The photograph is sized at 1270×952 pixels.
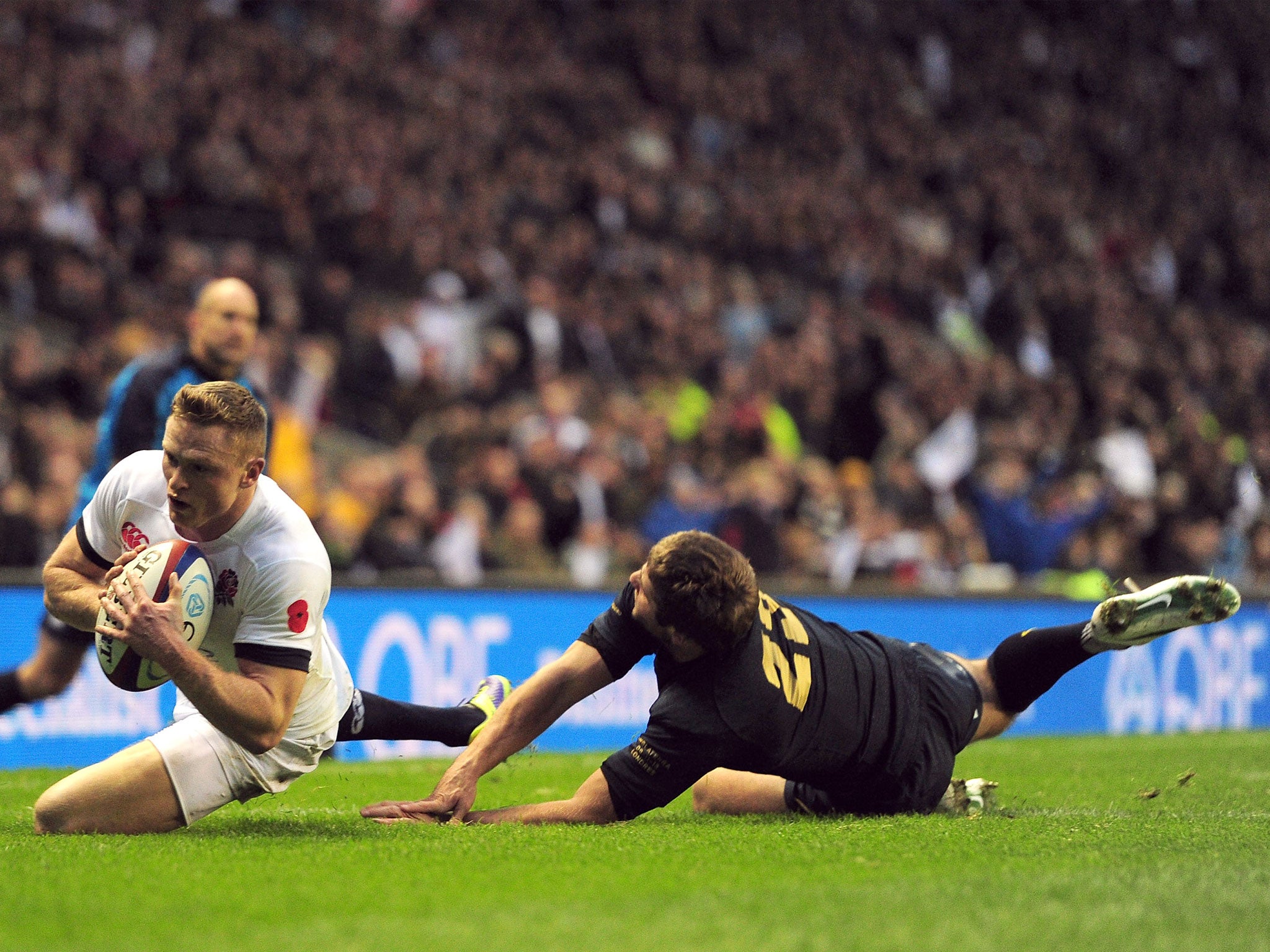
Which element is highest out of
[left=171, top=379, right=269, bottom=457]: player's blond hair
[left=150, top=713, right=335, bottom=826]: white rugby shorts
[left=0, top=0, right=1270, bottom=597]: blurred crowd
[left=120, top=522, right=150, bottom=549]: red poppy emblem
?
[left=0, top=0, right=1270, bottom=597]: blurred crowd

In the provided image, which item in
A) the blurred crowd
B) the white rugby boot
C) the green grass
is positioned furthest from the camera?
the blurred crowd

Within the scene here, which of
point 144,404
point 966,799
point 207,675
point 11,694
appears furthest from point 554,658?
point 207,675

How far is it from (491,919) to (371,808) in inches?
72.0

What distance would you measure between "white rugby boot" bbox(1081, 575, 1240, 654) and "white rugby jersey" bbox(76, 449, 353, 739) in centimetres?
268

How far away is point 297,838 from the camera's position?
479cm

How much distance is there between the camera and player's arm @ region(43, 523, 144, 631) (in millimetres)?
4953

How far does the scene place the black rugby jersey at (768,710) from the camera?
4.90 metres

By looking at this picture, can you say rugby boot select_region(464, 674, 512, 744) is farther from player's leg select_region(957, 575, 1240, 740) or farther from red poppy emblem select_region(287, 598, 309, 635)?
player's leg select_region(957, 575, 1240, 740)

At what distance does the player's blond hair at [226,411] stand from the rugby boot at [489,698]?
154 centimetres

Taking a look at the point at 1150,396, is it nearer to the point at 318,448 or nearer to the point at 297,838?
the point at 318,448

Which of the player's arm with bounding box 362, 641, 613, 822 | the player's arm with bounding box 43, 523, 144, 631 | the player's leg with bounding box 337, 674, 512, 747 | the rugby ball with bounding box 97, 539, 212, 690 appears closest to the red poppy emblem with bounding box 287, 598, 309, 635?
the rugby ball with bounding box 97, 539, 212, 690

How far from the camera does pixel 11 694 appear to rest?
21.8 ft

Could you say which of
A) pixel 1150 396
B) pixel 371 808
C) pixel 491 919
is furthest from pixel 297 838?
pixel 1150 396

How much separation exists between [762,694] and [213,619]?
5.72 ft
